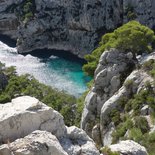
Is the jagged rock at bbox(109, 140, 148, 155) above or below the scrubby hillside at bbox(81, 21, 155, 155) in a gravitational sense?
above

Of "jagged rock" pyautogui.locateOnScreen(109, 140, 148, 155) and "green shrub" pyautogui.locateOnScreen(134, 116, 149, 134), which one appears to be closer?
"jagged rock" pyautogui.locateOnScreen(109, 140, 148, 155)

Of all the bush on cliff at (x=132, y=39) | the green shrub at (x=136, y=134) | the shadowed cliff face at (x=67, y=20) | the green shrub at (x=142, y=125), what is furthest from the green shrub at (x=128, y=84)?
the shadowed cliff face at (x=67, y=20)

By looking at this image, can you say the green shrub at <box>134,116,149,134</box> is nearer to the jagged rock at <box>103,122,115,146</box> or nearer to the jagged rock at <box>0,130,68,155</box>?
the jagged rock at <box>103,122,115,146</box>

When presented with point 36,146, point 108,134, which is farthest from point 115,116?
point 36,146

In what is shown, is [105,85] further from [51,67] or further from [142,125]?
[51,67]

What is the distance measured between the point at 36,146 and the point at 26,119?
1.61m

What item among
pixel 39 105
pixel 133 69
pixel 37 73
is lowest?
pixel 37 73

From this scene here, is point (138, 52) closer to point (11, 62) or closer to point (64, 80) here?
point (64, 80)

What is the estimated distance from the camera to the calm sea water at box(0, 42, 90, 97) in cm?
8574

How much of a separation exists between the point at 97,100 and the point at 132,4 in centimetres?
6185

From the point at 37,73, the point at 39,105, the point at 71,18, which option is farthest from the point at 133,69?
the point at 71,18

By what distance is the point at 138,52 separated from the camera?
1969 inches

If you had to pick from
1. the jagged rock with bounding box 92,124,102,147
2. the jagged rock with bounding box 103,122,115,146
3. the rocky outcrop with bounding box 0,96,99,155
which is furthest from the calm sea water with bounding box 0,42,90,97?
the rocky outcrop with bounding box 0,96,99,155

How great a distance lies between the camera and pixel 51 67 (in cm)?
9750
